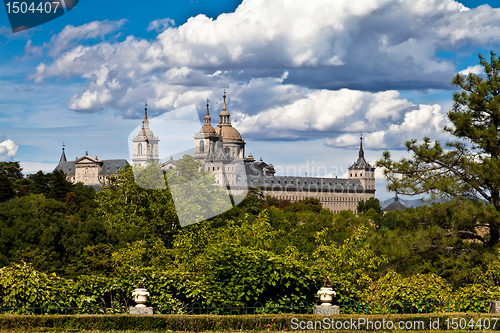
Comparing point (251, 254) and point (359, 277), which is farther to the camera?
point (359, 277)

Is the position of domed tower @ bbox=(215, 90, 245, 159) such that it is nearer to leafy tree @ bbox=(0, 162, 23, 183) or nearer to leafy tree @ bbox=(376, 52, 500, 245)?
leafy tree @ bbox=(0, 162, 23, 183)

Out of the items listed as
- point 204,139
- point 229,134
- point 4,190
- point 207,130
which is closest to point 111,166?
point 204,139

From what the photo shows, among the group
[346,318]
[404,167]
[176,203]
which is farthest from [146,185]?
[346,318]

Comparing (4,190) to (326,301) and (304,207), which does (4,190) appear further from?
(326,301)

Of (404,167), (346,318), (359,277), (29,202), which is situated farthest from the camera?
(29,202)

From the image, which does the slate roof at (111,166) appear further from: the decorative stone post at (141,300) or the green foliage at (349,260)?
the decorative stone post at (141,300)

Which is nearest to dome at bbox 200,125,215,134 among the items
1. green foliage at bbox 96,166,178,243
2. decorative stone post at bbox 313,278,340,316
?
green foliage at bbox 96,166,178,243

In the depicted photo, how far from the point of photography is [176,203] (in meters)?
36.5

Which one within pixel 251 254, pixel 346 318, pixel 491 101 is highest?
pixel 491 101

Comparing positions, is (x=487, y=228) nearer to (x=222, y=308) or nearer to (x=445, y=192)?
(x=445, y=192)

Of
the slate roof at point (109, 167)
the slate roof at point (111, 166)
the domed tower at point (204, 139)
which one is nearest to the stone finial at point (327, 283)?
the domed tower at point (204, 139)

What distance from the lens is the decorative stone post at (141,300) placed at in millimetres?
12789

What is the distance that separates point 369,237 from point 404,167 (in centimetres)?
349

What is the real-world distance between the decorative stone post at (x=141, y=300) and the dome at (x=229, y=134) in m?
180
